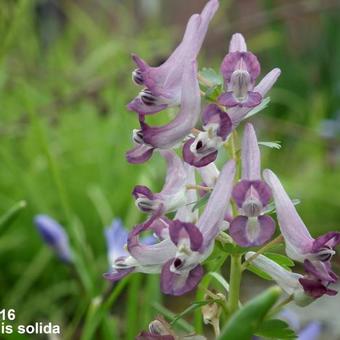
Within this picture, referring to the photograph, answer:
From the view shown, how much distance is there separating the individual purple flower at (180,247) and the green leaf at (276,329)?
3.3 inches

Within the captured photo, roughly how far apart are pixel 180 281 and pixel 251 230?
77 millimetres

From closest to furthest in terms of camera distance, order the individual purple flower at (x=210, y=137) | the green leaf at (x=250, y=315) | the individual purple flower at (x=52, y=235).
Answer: the green leaf at (x=250, y=315), the individual purple flower at (x=210, y=137), the individual purple flower at (x=52, y=235)


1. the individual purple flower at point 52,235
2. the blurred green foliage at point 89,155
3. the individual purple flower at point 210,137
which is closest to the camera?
the individual purple flower at point 210,137

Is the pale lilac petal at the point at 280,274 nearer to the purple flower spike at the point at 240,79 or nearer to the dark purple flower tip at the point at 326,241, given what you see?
the dark purple flower tip at the point at 326,241

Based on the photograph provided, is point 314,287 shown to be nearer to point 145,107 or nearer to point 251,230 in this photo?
point 251,230

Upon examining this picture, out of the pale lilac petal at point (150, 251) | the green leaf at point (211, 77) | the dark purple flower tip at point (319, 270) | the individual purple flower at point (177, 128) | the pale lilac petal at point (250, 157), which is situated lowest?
the dark purple flower tip at point (319, 270)

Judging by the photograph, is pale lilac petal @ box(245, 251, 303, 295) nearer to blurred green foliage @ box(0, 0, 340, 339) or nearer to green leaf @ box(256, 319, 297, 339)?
green leaf @ box(256, 319, 297, 339)

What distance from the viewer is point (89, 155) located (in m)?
2.39

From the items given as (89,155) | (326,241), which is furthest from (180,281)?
(89,155)

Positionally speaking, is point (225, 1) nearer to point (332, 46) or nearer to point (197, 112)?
point (332, 46)

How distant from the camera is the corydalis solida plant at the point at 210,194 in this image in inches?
25.2

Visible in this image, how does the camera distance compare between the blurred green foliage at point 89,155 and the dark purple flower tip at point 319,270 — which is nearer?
the dark purple flower tip at point 319,270

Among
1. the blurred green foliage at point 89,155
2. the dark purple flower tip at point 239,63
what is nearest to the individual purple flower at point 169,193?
the dark purple flower tip at point 239,63

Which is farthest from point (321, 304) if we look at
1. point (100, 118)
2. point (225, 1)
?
point (225, 1)
